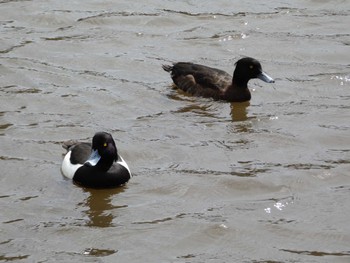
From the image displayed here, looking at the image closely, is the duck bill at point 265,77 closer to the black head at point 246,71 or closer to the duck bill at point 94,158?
the black head at point 246,71

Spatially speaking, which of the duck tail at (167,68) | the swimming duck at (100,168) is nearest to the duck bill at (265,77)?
→ the duck tail at (167,68)

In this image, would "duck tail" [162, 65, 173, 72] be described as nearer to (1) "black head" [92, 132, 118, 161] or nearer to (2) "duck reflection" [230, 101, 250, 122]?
(2) "duck reflection" [230, 101, 250, 122]

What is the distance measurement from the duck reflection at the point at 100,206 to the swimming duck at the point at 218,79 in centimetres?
339

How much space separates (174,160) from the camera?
38.0 feet

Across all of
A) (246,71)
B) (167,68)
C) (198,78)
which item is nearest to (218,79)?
(198,78)

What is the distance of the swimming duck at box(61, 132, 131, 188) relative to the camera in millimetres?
10883

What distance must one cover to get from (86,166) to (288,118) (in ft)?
10.1

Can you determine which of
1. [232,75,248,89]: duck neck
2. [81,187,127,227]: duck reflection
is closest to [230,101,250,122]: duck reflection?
[232,75,248,89]: duck neck

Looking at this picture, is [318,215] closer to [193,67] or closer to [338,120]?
[338,120]

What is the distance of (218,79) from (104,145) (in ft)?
11.5

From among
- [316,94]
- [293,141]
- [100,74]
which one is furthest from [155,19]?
[293,141]

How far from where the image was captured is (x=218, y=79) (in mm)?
14016

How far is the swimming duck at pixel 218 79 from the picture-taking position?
1384cm

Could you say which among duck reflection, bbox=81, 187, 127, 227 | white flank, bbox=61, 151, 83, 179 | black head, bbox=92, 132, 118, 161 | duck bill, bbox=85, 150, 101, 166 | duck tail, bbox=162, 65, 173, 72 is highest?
duck tail, bbox=162, 65, 173, 72
